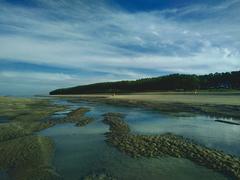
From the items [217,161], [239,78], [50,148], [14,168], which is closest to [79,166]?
[14,168]

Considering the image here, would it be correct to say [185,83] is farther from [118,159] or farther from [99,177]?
[99,177]

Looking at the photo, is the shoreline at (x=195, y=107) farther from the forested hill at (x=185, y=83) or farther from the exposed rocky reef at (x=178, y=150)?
the forested hill at (x=185, y=83)

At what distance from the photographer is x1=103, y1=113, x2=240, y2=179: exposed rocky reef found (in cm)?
1054

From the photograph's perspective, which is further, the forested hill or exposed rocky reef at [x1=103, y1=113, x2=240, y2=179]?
the forested hill

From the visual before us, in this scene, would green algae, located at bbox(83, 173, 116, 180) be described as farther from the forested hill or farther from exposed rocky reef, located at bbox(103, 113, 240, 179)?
the forested hill

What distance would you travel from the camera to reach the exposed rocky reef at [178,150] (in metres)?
10.5

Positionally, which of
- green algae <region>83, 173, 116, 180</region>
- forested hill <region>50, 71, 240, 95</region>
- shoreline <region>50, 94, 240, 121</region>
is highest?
forested hill <region>50, 71, 240, 95</region>

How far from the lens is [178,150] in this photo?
507 inches

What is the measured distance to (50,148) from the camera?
13.4 m

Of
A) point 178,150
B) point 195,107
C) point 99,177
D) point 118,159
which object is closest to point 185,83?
point 195,107

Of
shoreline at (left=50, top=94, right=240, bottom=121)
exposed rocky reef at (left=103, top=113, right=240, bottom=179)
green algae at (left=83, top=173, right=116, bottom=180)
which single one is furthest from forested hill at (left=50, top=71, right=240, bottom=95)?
green algae at (left=83, top=173, right=116, bottom=180)

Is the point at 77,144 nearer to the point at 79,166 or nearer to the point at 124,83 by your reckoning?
the point at 79,166

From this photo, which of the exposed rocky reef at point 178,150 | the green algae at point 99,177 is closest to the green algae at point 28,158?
the green algae at point 99,177

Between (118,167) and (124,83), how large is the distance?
5094 inches
